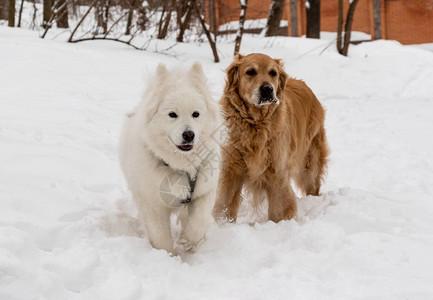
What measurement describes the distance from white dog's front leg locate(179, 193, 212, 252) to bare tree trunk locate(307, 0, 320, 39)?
13493 millimetres

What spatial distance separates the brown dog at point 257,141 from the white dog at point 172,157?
0.91 metres

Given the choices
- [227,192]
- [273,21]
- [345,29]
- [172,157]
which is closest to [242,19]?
[345,29]

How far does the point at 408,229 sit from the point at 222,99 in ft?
7.07

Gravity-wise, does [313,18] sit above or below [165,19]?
below

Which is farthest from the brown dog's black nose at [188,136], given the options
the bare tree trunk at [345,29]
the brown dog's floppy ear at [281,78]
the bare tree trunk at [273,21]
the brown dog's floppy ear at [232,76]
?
the bare tree trunk at [273,21]

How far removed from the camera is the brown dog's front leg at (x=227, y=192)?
4785mm

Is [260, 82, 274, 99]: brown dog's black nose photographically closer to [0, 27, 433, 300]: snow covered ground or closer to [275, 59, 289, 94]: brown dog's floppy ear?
[275, 59, 289, 94]: brown dog's floppy ear

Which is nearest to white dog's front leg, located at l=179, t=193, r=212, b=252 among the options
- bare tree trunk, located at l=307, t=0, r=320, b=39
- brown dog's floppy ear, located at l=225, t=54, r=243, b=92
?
brown dog's floppy ear, located at l=225, t=54, r=243, b=92

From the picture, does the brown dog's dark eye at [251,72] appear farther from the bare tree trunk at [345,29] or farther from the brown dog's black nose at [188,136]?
the bare tree trunk at [345,29]

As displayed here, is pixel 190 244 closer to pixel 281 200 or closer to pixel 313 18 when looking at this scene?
pixel 281 200

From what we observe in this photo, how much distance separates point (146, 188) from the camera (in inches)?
143

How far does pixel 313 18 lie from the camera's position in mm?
16109

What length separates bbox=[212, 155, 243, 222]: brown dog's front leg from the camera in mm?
4785

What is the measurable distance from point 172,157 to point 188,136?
0.36 metres
